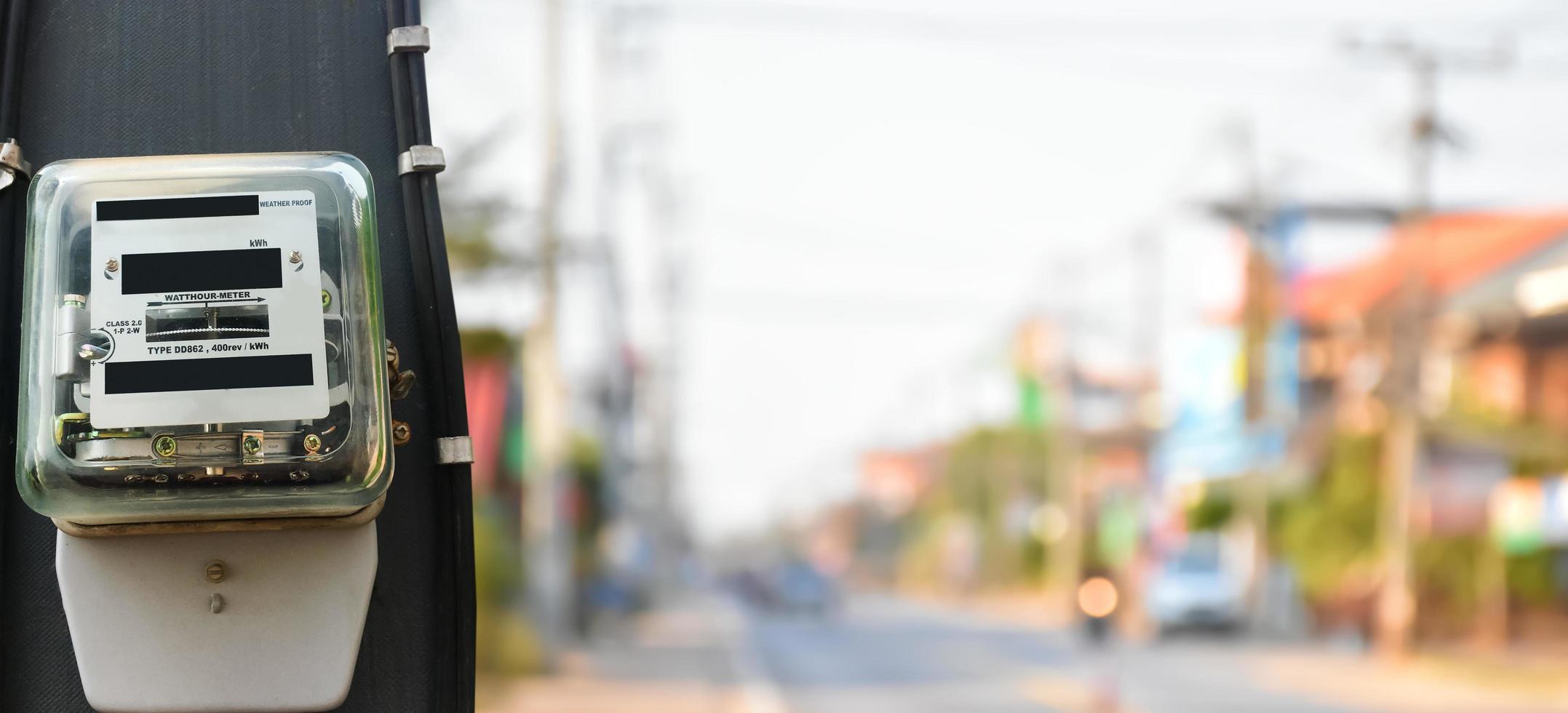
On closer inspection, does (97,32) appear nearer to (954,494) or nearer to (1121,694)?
(1121,694)

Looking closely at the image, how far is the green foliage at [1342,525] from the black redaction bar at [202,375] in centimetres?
3963

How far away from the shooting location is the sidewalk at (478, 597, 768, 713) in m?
20.0

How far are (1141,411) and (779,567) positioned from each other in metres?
17.7

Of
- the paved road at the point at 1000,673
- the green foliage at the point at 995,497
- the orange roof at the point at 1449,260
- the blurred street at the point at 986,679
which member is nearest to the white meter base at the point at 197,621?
the blurred street at the point at 986,679

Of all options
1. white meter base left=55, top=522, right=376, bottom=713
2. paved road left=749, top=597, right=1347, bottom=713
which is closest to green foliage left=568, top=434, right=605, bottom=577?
paved road left=749, top=597, right=1347, bottom=713

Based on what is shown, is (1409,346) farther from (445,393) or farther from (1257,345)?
(445,393)

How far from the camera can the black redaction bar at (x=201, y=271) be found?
2215 millimetres

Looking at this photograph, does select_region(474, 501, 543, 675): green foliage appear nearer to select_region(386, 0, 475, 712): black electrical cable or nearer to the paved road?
the paved road

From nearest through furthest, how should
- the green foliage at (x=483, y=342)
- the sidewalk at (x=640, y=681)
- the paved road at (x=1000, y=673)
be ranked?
the sidewalk at (x=640, y=681), the paved road at (x=1000, y=673), the green foliage at (x=483, y=342)

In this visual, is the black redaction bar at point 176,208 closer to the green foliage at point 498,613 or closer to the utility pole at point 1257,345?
the green foliage at point 498,613

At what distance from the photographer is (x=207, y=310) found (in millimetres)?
2193

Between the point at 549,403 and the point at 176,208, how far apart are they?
23.5m

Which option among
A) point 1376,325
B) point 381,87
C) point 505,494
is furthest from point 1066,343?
point 381,87

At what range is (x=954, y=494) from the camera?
93812 millimetres
